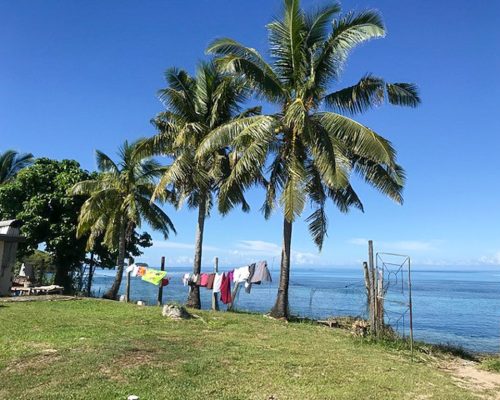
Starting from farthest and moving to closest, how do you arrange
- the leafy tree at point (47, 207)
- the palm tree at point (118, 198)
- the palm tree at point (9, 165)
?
1. the palm tree at point (9, 165)
2. the leafy tree at point (47, 207)
3. the palm tree at point (118, 198)

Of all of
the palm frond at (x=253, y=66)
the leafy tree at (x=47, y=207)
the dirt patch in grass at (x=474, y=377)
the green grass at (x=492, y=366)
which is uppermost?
the palm frond at (x=253, y=66)

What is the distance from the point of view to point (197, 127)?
18.1 metres

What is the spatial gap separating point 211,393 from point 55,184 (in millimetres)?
20510

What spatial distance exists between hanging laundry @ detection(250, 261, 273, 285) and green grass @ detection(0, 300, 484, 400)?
3317 mm

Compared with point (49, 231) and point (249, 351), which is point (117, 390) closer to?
point (249, 351)

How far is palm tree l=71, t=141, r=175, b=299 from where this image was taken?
2164 cm

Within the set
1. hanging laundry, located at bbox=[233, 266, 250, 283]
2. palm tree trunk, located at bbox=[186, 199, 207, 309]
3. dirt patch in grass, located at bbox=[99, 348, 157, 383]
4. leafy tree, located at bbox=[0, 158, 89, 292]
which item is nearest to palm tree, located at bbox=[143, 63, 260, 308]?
palm tree trunk, located at bbox=[186, 199, 207, 309]

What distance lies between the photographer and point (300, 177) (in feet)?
48.3

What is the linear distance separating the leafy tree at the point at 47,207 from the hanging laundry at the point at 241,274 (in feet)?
34.5

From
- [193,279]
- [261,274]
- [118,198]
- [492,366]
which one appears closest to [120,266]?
[118,198]

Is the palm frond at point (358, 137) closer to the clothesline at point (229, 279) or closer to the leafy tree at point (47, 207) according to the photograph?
the clothesline at point (229, 279)

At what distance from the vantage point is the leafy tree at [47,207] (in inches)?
942

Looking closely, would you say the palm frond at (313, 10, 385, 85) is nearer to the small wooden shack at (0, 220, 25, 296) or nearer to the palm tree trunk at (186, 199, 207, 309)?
the palm tree trunk at (186, 199, 207, 309)

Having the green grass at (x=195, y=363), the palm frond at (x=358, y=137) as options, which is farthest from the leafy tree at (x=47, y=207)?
the palm frond at (x=358, y=137)
